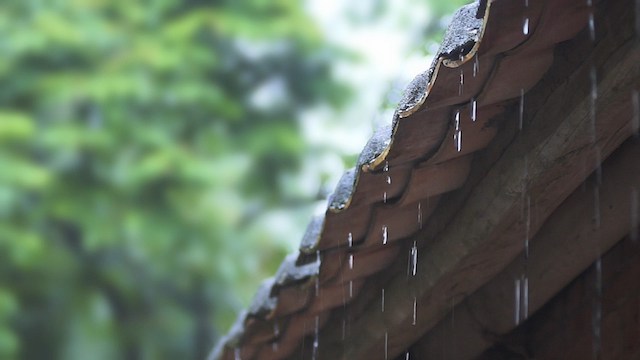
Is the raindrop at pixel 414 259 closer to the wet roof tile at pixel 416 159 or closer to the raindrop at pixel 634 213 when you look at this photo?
the wet roof tile at pixel 416 159

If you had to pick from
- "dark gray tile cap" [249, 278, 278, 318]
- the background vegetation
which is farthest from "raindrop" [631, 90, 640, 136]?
the background vegetation

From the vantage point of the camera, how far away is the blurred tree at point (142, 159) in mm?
7840

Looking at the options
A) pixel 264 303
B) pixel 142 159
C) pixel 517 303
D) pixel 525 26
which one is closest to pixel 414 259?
pixel 517 303

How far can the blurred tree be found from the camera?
25.7 feet

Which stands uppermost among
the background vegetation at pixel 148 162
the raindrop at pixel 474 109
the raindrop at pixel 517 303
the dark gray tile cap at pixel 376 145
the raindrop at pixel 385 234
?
the background vegetation at pixel 148 162

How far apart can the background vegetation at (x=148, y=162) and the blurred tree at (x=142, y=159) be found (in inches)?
0.5

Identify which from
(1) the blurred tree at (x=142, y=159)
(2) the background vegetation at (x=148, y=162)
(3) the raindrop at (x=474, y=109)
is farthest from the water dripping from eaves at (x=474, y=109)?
(1) the blurred tree at (x=142, y=159)

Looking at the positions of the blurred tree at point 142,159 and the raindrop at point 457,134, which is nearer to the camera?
the raindrop at point 457,134

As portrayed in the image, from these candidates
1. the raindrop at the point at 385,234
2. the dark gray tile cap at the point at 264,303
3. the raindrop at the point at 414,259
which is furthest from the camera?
the dark gray tile cap at the point at 264,303

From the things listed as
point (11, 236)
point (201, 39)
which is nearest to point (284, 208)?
point (201, 39)

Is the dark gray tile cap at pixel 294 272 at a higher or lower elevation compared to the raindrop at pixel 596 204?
higher

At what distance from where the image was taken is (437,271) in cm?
151

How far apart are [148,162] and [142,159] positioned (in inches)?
5.2

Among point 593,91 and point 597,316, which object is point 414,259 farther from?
point 593,91
